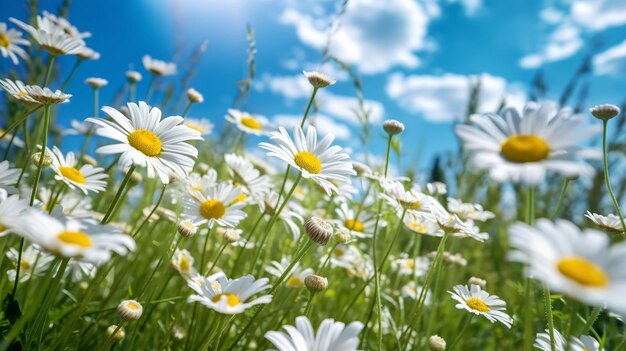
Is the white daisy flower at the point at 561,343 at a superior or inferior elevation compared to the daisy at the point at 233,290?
superior

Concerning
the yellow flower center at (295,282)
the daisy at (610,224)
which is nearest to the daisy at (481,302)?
the daisy at (610,224)

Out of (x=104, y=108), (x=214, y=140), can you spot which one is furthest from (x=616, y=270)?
(x=214, y=140)

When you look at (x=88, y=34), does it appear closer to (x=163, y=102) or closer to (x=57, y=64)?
(x=163, y=102)

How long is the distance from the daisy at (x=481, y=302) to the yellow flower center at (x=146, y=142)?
0.90 metres

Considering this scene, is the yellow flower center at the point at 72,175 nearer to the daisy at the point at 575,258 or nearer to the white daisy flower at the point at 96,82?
the white daisy flower at the point at 96,82

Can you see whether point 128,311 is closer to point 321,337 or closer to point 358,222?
point 321,337

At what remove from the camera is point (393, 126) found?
1.57 metres

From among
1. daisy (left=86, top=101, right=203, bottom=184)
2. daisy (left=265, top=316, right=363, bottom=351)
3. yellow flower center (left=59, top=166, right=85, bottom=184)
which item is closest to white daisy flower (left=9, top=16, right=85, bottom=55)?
yellow flower center (left=59, top=166, right=85, bottom=184)

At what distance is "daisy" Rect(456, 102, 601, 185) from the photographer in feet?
2.61

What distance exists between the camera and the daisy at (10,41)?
7.02 feet

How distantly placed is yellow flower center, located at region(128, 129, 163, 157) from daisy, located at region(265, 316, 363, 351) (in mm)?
573

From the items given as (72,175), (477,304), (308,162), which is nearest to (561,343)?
(477,304)

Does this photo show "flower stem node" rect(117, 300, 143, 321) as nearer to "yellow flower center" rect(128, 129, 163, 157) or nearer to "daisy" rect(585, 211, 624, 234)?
"yellow flower center" rect(128, 129, 163, 157)

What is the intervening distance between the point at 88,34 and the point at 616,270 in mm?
2451
